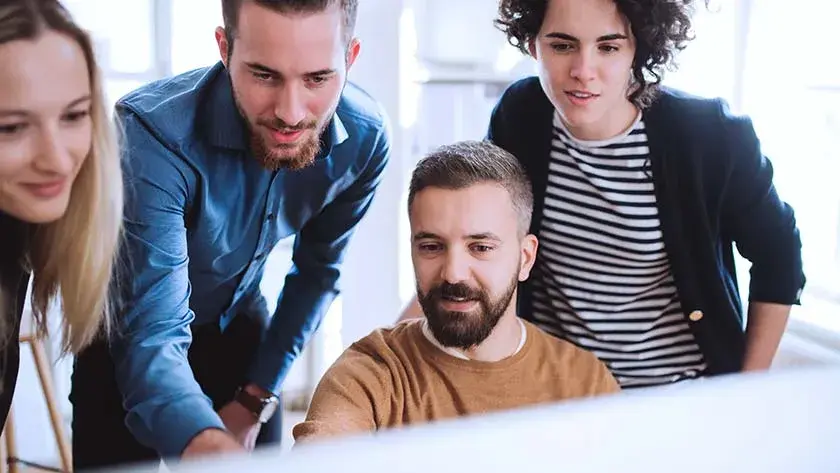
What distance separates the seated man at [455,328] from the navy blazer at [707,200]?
0.04 metres

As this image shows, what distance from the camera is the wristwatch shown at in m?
0.90

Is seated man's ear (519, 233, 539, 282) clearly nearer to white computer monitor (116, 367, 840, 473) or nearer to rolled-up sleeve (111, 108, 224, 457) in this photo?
white computer monitor (116, 367, 840, 473)

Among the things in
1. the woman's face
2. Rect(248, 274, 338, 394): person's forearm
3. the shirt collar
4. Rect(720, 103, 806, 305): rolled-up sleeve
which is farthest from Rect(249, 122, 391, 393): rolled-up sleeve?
Rect(720, 103, 806, 305): rolled-up sleeve

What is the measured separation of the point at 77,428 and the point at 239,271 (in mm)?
196

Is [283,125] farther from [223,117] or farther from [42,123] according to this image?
[42,123]

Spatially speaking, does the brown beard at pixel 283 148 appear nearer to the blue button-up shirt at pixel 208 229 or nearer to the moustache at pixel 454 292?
the blue button-up shirt at pixel 208 229

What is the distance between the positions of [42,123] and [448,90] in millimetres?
401

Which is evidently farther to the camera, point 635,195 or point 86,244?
point 635,195

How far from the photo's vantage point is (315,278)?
90cm

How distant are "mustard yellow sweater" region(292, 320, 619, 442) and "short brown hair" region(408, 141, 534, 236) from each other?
14 cm

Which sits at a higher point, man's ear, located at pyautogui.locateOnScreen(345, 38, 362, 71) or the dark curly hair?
the dark curly hair

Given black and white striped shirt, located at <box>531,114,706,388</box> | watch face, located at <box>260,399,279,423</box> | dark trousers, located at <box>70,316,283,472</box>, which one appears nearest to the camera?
dark trousers, located at <box>70,316,283,472</box>

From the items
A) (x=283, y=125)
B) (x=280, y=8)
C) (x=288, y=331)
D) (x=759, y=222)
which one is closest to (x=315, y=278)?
(x=288, y=331)

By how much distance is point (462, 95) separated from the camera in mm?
958
